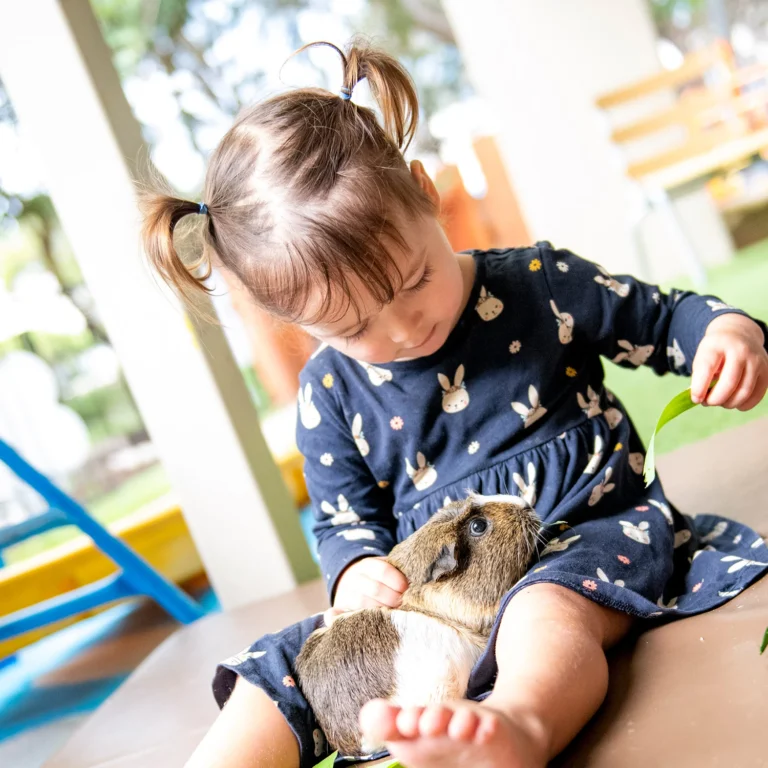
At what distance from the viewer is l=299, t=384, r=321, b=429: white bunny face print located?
1.14m

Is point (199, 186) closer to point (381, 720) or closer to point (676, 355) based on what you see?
point (676, 355)

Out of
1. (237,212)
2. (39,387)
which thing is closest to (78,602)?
(237,212)

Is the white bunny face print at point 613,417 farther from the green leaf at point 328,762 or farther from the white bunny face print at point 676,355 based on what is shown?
the green leaf at point 328,762

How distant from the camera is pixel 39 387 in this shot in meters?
3.47

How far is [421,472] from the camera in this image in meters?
1.08

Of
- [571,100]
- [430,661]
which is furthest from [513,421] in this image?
[571,100]

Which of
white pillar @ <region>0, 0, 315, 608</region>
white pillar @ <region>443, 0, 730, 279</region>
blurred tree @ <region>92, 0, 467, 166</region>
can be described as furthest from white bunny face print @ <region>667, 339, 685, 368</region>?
blurred tree @ <region>92, 0, 467, 166</region>

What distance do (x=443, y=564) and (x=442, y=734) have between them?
0.26 m

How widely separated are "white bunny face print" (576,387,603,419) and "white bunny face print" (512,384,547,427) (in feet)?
0.18

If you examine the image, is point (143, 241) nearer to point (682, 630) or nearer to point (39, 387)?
point (682, 630)

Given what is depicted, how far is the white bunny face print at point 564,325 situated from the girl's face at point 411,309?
0.14 metres

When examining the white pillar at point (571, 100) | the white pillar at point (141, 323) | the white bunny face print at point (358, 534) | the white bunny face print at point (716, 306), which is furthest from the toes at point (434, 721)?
the white pillar at point (571, 100)

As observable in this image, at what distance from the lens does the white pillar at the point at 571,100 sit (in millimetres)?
4039

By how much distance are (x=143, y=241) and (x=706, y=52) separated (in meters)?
3.67
